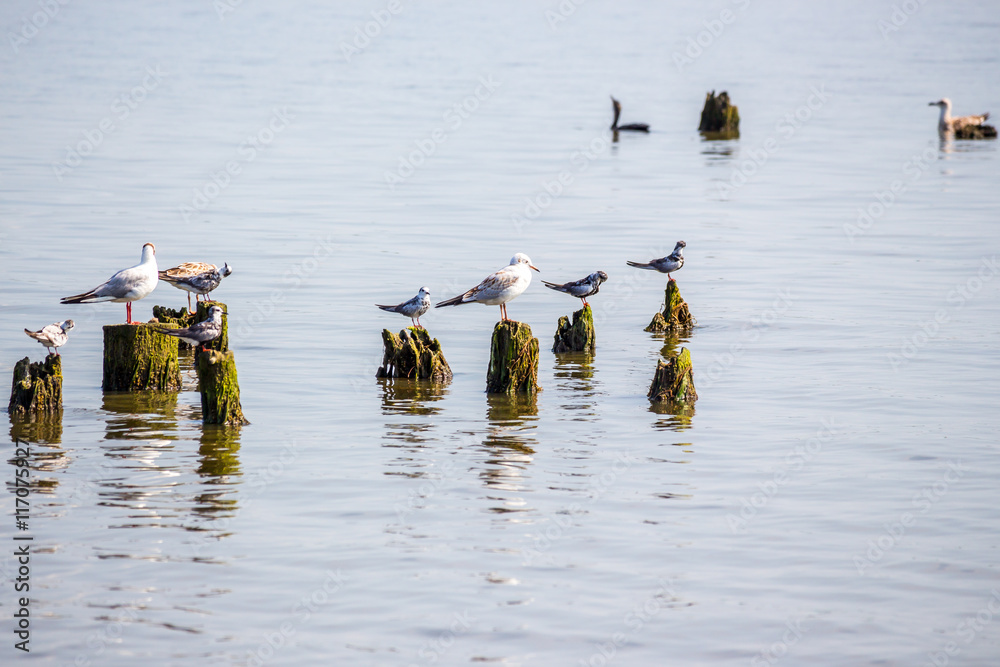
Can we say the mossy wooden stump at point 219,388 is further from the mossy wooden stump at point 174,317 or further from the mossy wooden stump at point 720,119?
the mossy wooden stump at point 720,119

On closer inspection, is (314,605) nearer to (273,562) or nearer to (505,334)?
(273,562)

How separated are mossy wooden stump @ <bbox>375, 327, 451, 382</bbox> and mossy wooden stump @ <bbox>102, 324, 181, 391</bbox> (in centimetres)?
254

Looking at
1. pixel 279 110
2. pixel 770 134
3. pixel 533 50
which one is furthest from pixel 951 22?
pixel 279 110

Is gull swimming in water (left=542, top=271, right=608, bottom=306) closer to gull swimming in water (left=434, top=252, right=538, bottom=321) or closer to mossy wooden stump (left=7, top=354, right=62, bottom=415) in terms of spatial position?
gull swimming in water (left=434, top=252, right=538, bottom=321)

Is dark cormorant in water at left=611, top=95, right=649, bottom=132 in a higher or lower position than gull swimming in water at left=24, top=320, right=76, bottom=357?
higher

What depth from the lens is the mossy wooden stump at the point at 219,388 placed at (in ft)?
38.4

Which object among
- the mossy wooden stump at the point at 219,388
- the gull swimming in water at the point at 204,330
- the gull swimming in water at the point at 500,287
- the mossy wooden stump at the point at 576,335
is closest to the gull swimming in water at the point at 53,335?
the gull swimming in water at the point at 204,330

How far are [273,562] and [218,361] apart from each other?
3270mm

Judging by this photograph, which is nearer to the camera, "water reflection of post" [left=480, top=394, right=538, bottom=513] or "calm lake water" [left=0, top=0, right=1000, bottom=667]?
"calm lake water" [left=0, top=0, right=1000, bottom=667]

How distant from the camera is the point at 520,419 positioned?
41.9 ft

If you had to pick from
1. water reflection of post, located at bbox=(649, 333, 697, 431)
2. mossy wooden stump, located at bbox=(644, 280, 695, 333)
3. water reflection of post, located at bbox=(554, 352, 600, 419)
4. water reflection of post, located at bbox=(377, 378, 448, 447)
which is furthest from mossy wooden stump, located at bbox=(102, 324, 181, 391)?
mossy wooden stump, located at bbox=(644, 280, 695, 333)

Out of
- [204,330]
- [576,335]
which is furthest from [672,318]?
[204,330]

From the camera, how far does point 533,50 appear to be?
8881 centimetres

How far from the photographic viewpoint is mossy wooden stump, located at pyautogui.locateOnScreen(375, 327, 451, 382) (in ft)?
46.7
